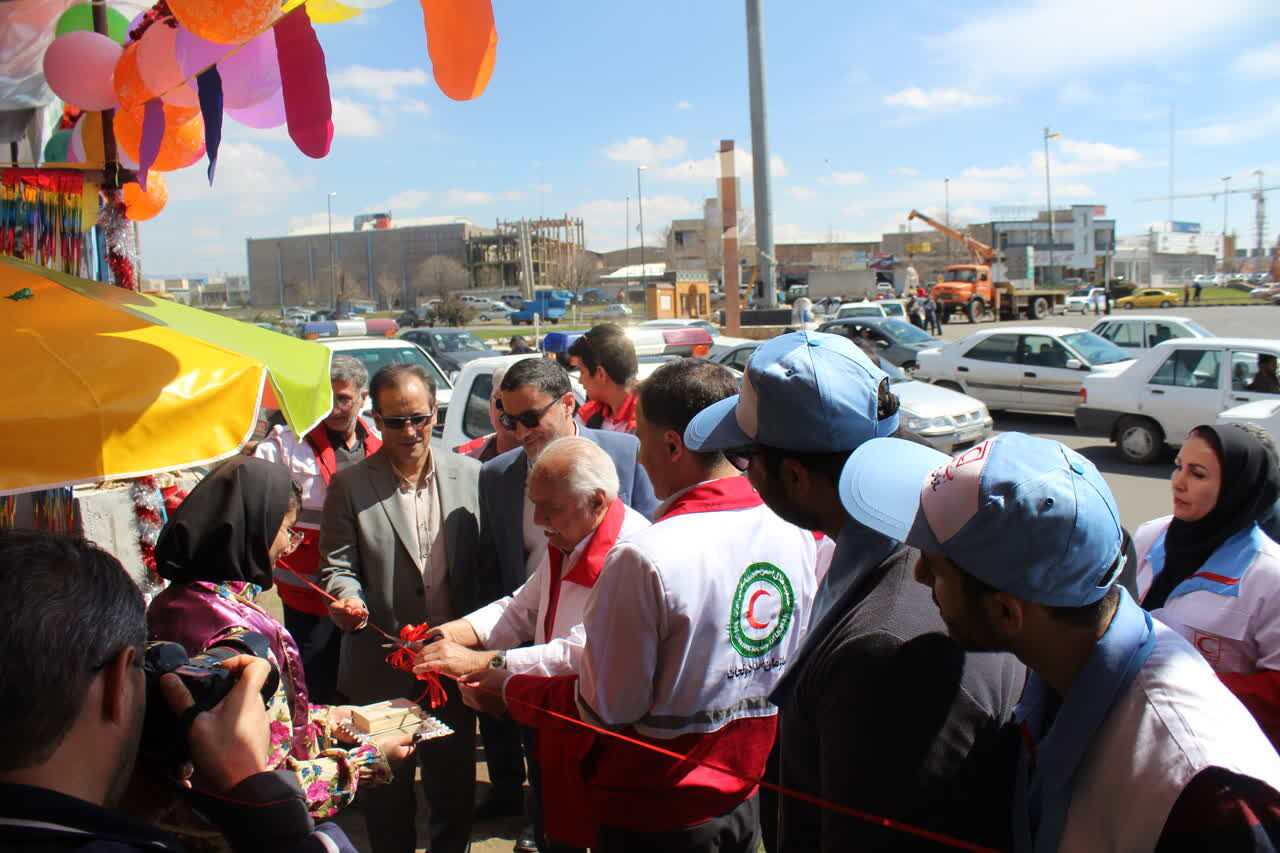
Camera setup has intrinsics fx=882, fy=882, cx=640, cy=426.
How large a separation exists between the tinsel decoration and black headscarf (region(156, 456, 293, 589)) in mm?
1787

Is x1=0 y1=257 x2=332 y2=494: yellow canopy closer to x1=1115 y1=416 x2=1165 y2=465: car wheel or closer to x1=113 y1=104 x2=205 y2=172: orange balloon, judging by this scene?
x1=113 y1=104 x2=205 y2=172: orange balloon

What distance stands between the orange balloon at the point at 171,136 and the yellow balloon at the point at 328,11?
1.14 metres

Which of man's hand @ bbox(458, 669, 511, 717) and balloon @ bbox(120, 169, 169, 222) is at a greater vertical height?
balloon @ bbox(120, 169, 169, 222)

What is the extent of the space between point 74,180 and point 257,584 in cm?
197

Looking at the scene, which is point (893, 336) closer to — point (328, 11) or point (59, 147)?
point (59, 147)

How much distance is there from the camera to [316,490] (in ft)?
14.6

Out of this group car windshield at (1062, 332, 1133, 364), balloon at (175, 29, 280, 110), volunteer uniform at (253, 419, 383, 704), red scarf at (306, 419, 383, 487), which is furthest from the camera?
car windshield at (1062, 332, 1133, 364)

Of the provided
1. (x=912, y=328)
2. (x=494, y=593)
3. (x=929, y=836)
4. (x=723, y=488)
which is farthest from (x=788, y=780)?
(x=912, y=328)

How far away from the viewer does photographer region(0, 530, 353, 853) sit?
1.24 meters

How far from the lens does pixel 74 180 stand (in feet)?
10.8

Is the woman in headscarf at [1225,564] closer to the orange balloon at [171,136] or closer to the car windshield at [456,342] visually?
the orange balloon at [171,136]

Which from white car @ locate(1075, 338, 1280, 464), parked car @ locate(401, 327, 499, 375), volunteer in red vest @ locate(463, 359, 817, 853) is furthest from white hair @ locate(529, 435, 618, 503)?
parked car @ locate(401, 327, 499, 375)

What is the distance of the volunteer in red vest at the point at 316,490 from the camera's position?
162 inches

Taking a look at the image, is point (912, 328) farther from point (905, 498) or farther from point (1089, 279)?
point (1089, 279)
